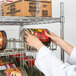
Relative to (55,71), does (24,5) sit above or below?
above

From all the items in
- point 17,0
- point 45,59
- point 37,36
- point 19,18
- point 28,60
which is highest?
point 17,0

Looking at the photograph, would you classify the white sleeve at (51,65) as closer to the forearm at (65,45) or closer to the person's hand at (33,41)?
the person's hand at (33,41)

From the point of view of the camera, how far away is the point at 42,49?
85 centimetres

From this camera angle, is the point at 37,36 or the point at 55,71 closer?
the point at 55,71

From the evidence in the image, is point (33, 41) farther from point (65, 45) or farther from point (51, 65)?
point (65, 45)

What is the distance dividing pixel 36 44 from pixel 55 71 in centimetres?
18

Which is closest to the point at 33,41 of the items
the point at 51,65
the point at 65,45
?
the point at 51,65

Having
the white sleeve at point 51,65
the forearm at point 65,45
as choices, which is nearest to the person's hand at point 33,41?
the white sleeve at point 51,65

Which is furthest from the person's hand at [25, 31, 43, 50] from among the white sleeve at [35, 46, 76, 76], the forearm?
the forearm

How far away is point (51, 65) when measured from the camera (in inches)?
33.4

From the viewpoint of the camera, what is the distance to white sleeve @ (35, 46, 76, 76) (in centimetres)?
82

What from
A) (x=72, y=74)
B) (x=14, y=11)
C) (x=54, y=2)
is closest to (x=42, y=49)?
(x=72, y=74)

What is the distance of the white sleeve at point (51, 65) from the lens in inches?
32.2

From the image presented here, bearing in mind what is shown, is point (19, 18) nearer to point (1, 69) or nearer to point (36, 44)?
point (36, 44)
